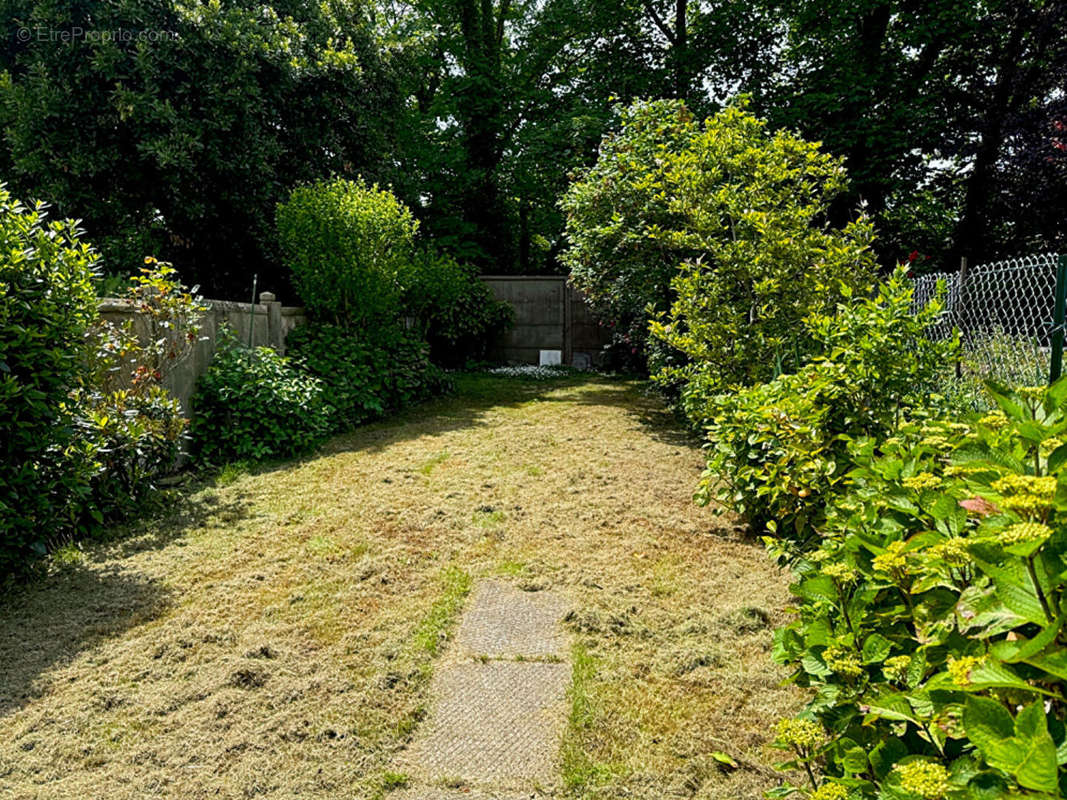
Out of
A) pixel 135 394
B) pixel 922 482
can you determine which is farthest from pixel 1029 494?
pixel 135 394

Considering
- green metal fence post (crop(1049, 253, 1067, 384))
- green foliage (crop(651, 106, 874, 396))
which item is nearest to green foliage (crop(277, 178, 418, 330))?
green foliage (crop(651, 106, 874, 396))

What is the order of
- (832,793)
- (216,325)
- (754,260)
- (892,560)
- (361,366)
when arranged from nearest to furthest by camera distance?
(832,793) < (892,560) < (754,260) < (216,325) < (361,366)

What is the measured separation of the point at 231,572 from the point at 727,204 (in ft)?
13.2

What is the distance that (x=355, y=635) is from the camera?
8.10 feet

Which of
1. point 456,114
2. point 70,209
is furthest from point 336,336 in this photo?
point 456,114

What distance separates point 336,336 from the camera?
22.6 feet

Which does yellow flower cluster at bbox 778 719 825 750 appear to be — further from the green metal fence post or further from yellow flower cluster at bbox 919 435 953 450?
the green metal fence post

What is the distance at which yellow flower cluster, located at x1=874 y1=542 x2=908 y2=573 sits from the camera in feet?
3.80

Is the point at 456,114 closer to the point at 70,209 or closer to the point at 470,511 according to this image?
the point at 70,209

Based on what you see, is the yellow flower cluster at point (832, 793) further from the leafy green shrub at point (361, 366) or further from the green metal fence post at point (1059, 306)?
the leafy green shrub at point (361, 366)

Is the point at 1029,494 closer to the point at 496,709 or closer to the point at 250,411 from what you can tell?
the point at 496,709

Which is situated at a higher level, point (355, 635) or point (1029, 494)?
point (1029, 494)

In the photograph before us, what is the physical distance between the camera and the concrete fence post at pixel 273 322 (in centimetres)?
627

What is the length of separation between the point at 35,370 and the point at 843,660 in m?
3.29
